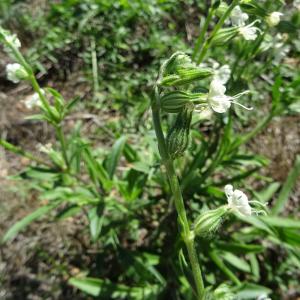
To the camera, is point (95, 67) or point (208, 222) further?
point (95, 67)

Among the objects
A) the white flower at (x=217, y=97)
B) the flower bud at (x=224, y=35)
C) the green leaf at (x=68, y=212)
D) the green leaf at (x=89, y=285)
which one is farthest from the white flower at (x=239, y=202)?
the green leaf at (x=89, y=285)

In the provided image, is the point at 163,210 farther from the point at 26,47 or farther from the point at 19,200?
the point at 26,47

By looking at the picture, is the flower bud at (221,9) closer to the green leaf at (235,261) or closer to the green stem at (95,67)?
the green leaf at (235,261)

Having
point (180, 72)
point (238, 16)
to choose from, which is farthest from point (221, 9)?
point (180, 72)

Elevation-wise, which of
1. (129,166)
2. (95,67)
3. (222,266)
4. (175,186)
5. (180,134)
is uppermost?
(180,134)

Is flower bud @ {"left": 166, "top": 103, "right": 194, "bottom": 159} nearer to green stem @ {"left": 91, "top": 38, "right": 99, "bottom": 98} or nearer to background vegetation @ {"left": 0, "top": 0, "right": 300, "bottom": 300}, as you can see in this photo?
background vegetation @ {"left": 0, "top": 0, "right": 300, "bottom": 300}

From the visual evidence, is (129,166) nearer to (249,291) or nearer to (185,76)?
(249,291)
